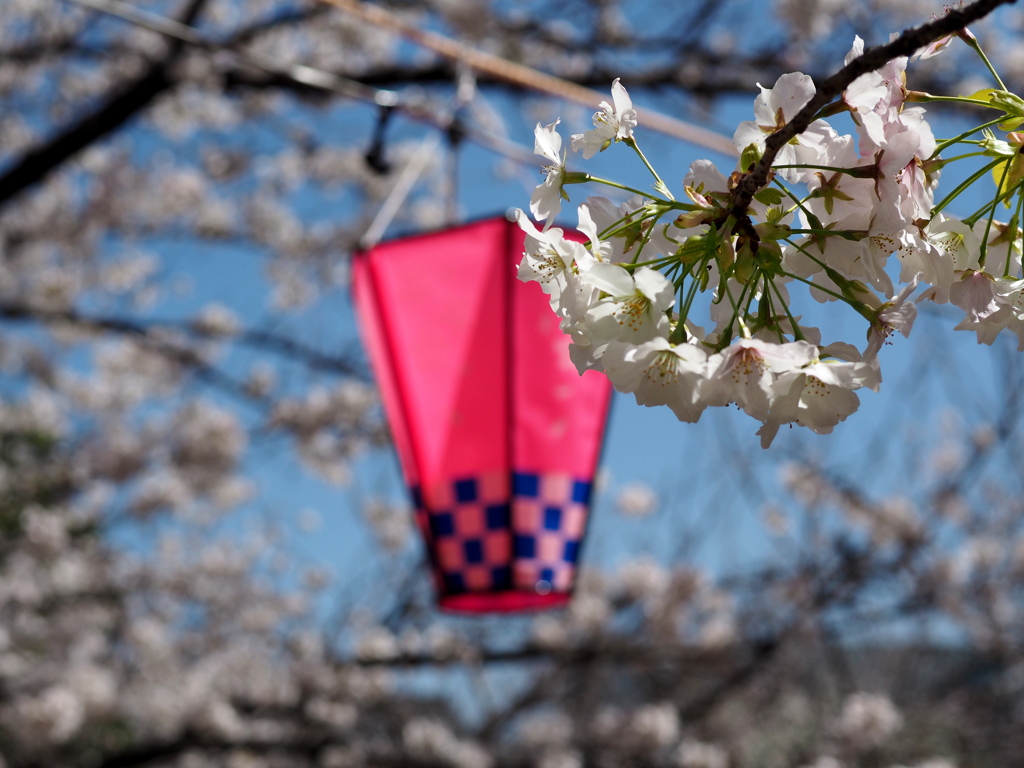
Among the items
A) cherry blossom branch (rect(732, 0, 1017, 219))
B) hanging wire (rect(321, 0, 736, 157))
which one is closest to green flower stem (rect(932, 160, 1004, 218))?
cherry blossom branch (rect(732, 0, 1017, 219))

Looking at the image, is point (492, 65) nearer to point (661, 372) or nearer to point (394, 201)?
point (394, 201)

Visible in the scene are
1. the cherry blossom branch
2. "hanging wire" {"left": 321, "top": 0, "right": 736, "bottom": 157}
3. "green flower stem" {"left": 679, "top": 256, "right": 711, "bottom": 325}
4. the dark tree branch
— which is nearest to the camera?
the cherry blossom branch

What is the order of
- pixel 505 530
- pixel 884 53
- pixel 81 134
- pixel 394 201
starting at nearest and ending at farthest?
pixel 884 53 < pixel 505 530 < pixel 394 201 < pixel 81 134

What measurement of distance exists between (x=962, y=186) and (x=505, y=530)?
1086 mm

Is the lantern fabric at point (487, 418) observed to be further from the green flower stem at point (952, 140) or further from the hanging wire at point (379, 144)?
the green flower stem at point (952, 140)

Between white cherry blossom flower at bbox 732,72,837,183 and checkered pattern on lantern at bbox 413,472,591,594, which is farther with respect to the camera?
checkered pattern on lantern at bbox 413,472,591,594

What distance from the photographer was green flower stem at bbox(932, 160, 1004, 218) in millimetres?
539

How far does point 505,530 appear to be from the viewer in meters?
1.52

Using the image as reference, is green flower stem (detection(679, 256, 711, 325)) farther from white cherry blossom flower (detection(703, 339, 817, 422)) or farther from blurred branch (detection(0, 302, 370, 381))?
blurred branch (detection(0, 302, 370, 381))

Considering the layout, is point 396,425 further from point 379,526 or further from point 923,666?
point 923,666

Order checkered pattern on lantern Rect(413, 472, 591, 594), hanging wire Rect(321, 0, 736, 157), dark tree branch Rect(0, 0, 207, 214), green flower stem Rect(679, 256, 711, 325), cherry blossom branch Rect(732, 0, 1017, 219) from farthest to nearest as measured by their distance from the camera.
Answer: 1. dark tree branch Rect(0, 0, 207, 214)
2. hanging wire Rect(321, 0, 736, 157)
3. checkered pattern on lantern Rect(413, 472, 591, 594)
4. green flower stem Rect(679, 256, 711, 325)
5. cherry blossom branch Rect(732, 0, 1017, 219)

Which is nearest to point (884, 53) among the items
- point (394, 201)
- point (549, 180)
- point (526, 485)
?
point (549, 180)

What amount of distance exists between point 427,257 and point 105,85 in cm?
403

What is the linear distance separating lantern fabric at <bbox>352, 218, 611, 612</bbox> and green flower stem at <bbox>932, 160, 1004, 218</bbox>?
1.01 metres
